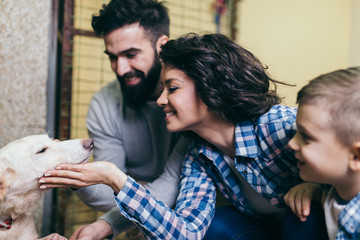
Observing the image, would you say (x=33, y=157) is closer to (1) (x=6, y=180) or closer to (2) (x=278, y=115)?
(1) (x=6, y=180)

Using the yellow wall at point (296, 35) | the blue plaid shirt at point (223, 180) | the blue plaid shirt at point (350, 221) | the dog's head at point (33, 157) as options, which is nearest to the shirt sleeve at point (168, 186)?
the blue plaid shirt at point (223, 180)

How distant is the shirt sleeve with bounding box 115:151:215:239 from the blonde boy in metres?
0.39

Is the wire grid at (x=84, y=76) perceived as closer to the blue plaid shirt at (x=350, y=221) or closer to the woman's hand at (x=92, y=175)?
the woman's hand at (x=92, y=175)

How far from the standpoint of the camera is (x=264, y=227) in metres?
1.13

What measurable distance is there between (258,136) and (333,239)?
0.35m

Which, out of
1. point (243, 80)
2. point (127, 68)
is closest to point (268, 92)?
point (243, 80)

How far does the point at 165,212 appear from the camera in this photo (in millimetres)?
888

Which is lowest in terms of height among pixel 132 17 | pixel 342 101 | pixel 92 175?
pixel 92 175

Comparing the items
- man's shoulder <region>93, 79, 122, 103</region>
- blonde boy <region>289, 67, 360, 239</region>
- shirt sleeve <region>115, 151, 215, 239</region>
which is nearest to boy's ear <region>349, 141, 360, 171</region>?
blonde boy <region>289, 67, 360, 239</region>

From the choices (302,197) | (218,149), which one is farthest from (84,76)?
(302,197)

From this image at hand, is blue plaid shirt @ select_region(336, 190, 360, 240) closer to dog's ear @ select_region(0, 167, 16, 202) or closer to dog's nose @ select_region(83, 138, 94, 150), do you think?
dog's nose @ select_region(83, 138, 94, 150)

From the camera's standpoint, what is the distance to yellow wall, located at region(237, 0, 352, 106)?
2527 mm

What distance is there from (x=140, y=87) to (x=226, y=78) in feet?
1.72

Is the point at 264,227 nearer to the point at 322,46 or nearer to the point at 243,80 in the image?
the point at 243,80
